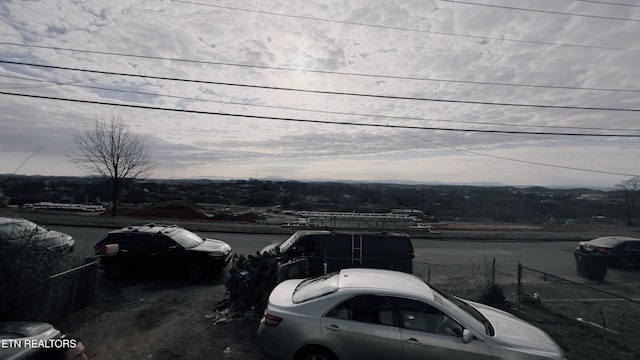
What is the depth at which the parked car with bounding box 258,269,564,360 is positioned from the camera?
16.4 feet

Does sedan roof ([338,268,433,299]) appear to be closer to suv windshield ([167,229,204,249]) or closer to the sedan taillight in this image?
the sedan taillight

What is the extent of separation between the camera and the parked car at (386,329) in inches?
197

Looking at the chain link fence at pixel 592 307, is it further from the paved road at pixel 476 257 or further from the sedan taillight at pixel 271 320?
the sedan taillight at pixel 271 320

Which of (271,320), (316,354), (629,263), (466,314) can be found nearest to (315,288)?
(271,320)

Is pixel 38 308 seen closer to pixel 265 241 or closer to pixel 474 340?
pixel 474 340

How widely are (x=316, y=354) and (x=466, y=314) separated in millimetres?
2115

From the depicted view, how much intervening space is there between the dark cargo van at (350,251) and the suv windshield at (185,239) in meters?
2.27

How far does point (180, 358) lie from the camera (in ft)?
20.8

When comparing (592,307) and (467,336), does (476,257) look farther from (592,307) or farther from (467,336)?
(467,336)

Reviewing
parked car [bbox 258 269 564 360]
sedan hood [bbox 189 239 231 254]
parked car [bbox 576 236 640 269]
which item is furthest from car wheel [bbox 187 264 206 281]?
parked car [bbox 576 236 640 269]

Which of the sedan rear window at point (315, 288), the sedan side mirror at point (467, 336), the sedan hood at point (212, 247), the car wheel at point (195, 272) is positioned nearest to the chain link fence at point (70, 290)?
the car wheel at point (195, 272)

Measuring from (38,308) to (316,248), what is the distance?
6.74 m

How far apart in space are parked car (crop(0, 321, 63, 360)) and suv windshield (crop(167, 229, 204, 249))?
723cm

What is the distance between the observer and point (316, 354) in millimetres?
5227
